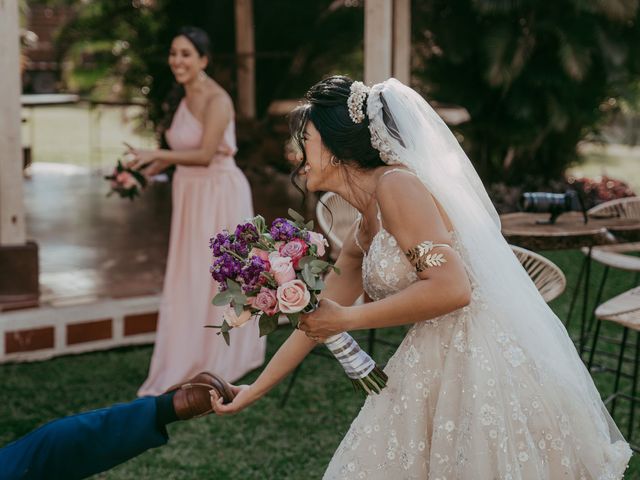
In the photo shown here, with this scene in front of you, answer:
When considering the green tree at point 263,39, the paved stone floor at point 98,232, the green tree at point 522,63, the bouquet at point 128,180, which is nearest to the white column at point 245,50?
the green tree at point 263,39

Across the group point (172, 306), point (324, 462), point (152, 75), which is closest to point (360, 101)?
point (324, 462)

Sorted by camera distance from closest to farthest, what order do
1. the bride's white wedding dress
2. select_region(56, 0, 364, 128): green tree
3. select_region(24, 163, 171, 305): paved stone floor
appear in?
1. the bride's white wedding dress
2. select_region(24, 163, 171, 305): paved stone floor
3. select_region(56, 0, 364, 128): green tree

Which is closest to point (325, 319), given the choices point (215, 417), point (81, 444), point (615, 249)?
point (81, 444)

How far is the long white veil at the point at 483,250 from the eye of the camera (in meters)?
2.87

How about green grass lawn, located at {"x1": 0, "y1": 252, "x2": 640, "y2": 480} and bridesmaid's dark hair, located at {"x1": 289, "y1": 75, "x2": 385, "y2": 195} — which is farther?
green grass lawn, located at {"x1": 0, "y1": 252, "x2": 640, "y2": 480}

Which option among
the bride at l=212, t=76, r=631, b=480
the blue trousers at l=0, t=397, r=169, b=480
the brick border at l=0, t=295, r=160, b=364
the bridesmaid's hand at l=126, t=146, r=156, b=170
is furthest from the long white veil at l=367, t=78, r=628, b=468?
the brick border at l=0, t=295, r=160, b=364

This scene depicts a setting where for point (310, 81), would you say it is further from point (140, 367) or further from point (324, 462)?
point (324, 462)

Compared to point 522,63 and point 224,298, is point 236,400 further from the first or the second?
point 522,63

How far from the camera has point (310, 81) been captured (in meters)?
12.3

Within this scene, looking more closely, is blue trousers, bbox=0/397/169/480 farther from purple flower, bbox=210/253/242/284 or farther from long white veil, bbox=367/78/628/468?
long white veil, bbox=367/78/628/468

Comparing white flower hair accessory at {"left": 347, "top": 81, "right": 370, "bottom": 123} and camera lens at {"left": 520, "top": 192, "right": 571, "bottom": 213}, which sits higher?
white flower hair accessory at {"left": 347, "top": 81, "right": 370, "bottom": 123}

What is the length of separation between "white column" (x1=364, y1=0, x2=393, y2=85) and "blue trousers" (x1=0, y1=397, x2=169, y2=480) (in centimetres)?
390

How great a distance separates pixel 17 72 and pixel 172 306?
5.25ft

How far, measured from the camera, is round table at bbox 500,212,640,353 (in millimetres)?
4797
